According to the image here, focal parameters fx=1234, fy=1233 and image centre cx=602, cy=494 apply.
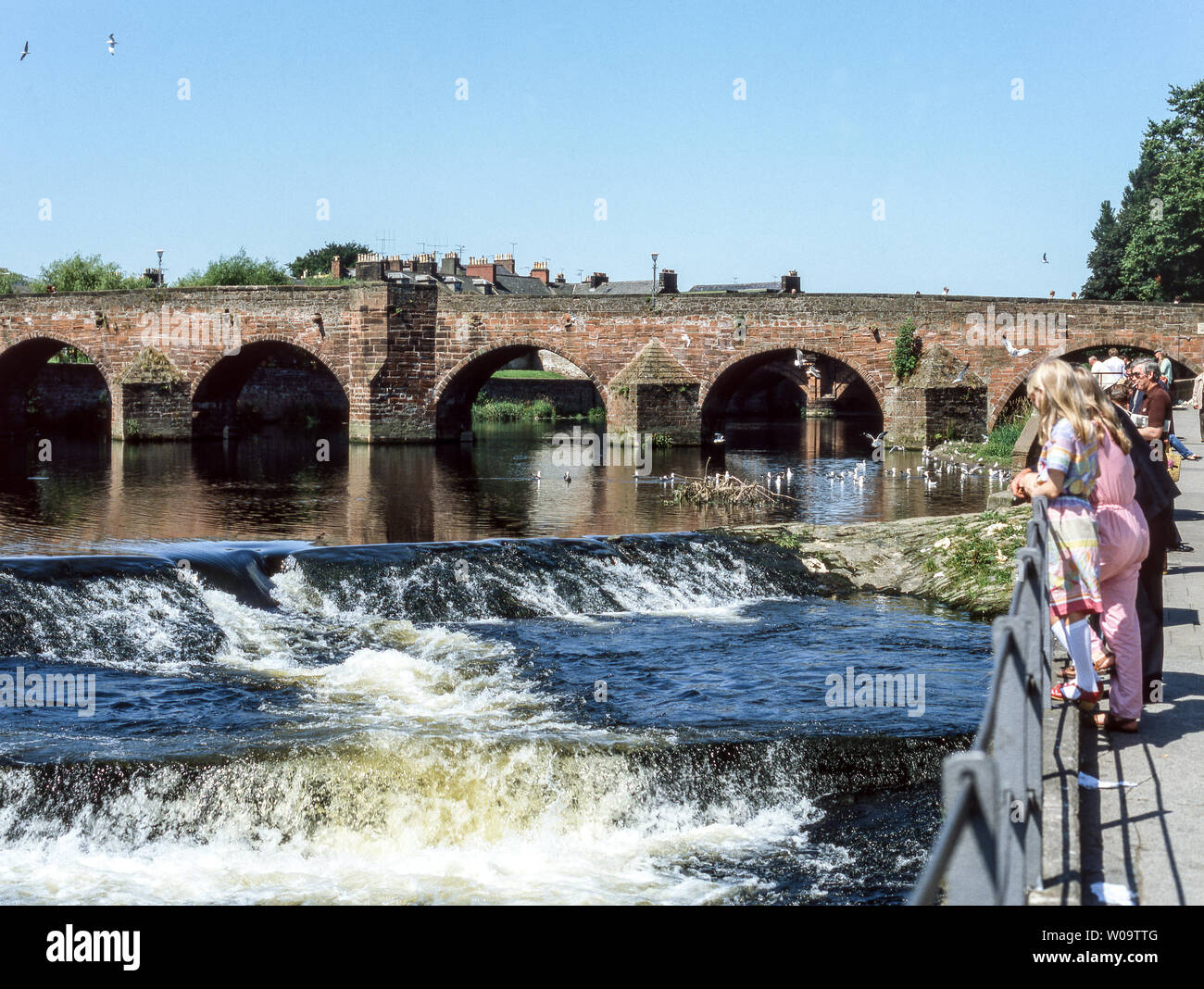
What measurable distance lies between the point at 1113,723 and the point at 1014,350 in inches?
1087

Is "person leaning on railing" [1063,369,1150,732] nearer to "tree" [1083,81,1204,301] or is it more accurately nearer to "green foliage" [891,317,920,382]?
"green foliage" [891,317,920,382]

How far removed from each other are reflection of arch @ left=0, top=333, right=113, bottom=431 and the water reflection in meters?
6.80

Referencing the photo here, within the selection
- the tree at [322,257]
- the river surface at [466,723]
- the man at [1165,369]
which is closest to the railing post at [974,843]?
the river surface at [466,723]

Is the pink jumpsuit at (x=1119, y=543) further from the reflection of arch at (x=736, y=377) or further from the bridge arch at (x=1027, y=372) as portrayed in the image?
the bridge arch at (x=1027, y=372)

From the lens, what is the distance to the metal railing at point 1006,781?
2395 millimetres

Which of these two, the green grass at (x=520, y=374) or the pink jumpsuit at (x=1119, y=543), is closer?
the pink jumpsuit at (x=1119, y=543)

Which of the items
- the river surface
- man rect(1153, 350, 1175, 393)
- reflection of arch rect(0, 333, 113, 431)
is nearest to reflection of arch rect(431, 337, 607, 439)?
reflection of arch rect(0, 333, 113, 431)

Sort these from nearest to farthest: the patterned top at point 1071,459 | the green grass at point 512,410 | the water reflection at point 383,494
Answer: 1. the patterned top at point 1071,459
2. the water reflection at point 383,494
3. the green grass at point 512,410

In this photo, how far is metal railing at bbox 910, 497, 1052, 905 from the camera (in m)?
2.39

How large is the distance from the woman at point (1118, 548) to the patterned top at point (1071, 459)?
114mm

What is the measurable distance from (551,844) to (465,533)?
10.2 meters
